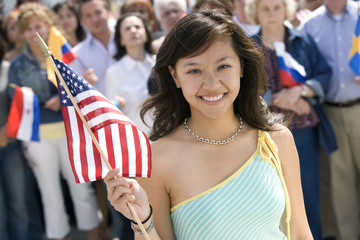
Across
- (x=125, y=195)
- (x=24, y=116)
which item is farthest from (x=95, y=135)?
(x=24, y=116)

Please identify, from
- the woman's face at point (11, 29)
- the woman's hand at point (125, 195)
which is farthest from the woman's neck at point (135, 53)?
the woman's hand at point (125, 195)

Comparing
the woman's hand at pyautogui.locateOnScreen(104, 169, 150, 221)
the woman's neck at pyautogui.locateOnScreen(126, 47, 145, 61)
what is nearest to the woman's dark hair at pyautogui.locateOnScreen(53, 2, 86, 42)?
the woman's neck at pyautogui.locateOnScreen(126, 47, 145, 61)

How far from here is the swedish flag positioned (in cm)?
410

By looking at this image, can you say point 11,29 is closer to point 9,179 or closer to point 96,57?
point 96,57

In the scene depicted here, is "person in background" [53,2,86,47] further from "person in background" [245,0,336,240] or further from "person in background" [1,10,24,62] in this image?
"person in background" [245,0,336,240]

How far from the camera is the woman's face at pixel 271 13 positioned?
4250 mm

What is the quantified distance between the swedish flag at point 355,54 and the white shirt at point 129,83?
5.64ft

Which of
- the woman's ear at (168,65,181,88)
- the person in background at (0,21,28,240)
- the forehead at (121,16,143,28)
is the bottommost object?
the person in background at (0,21,28,240)

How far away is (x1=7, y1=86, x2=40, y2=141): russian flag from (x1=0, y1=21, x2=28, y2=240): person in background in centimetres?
19

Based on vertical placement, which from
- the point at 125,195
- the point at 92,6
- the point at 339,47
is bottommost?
the point at 339,47

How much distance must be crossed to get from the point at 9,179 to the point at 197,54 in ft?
10.7

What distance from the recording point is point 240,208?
2105 mm

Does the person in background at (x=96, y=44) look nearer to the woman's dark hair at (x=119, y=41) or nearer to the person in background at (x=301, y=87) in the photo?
the woman's dark hair at (x=119, y=41)

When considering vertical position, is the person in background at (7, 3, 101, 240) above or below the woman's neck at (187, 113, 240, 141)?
below
